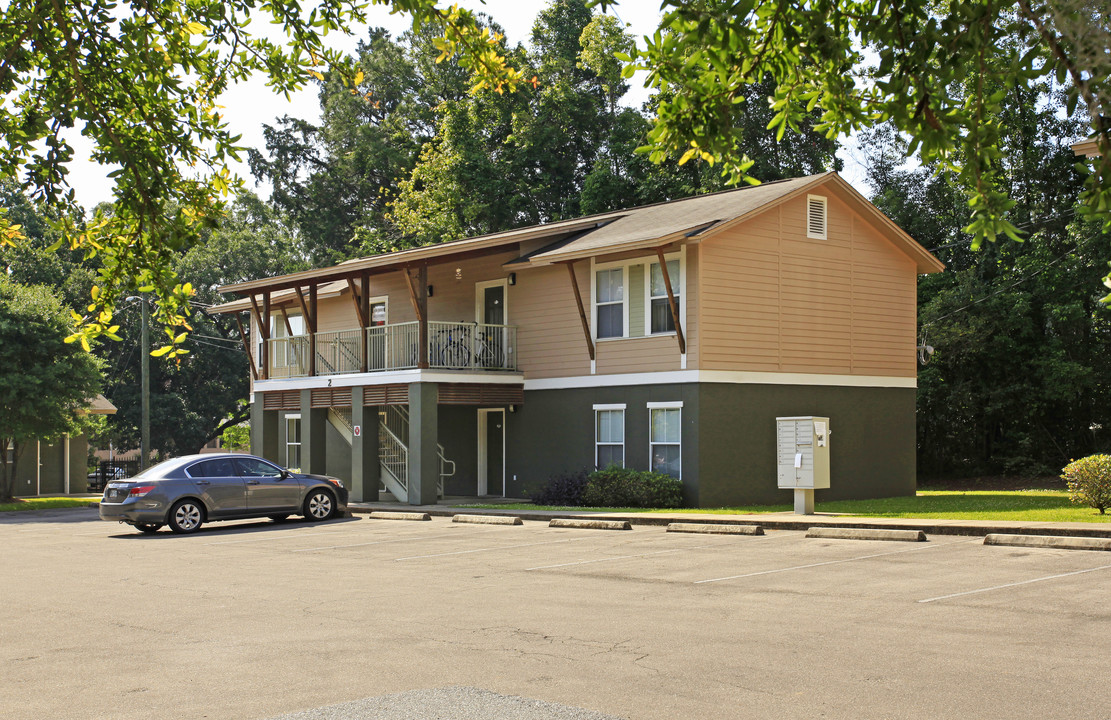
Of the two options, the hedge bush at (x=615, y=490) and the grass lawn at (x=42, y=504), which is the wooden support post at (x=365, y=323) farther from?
the grass lawn at (x=42, y=504)

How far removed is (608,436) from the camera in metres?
25.5

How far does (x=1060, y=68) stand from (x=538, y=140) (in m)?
43.6

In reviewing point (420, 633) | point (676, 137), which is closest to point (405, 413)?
point (420, 633)

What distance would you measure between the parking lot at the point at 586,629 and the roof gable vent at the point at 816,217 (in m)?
11.0

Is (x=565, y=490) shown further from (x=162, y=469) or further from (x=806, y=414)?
(x=162, y=469)

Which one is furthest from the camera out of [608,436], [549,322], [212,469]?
[549,322]

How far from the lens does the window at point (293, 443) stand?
111ft

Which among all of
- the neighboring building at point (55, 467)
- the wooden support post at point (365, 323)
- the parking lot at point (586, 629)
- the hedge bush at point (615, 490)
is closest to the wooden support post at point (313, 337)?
the wooden support post at point (365, 323)

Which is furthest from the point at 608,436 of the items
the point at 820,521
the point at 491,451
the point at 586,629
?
the point at 586,629

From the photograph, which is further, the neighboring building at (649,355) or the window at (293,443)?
the window at (293,443)

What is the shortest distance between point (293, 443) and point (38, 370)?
8005 mm

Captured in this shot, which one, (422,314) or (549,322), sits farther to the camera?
(549,322)

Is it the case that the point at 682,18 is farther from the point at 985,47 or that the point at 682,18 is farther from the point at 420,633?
the point at 420,633

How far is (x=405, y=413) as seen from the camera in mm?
29781
